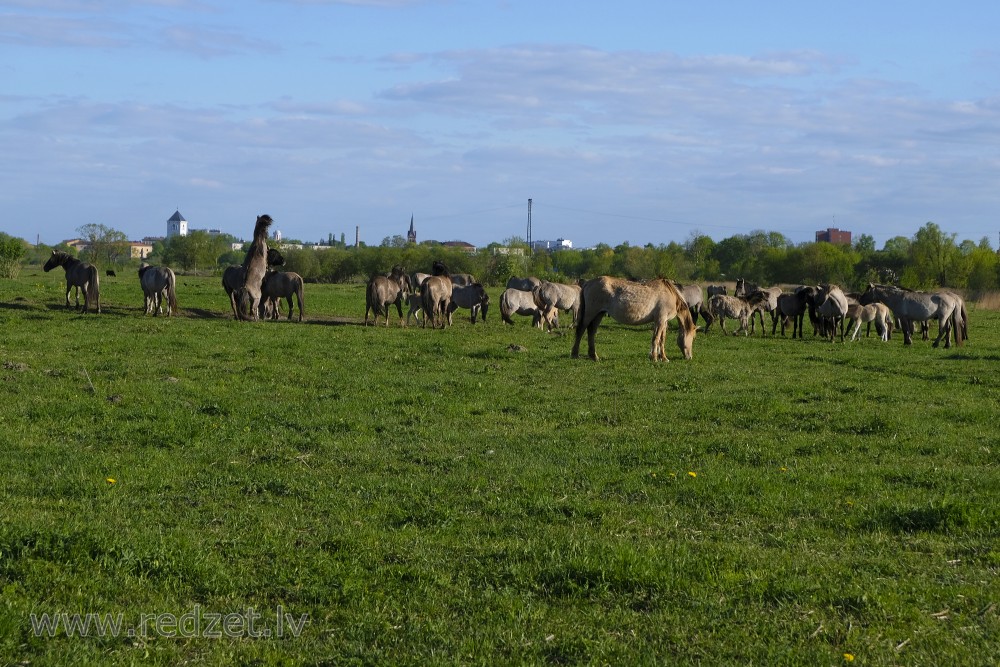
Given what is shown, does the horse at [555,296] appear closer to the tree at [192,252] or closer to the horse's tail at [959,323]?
the horse's tail at [959,323]

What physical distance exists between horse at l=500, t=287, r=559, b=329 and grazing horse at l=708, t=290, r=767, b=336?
5.17m

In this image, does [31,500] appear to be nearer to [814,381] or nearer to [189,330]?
[814,381]

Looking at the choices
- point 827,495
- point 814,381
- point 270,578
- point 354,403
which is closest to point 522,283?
point 814,381

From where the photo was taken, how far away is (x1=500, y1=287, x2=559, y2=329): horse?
3027cm

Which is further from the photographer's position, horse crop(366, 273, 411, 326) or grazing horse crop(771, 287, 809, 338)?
grazing horse crop(771, 287, 809, 338)

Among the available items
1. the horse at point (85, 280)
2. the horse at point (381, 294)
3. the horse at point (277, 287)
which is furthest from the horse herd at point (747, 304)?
the horse at point (85, 280)

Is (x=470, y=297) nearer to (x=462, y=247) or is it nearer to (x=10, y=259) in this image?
(x=10, y=259)

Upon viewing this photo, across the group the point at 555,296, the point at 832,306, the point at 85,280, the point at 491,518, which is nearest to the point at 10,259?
the point at 85,280

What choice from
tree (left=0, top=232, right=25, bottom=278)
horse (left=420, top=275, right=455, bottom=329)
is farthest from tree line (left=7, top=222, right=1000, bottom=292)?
horse (left=420, top=275, right=455, bottom=329)

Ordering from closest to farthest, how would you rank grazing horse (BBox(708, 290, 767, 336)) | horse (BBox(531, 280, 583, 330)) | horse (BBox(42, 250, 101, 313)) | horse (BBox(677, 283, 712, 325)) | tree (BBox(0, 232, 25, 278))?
horse (BBox(42, 250, 101, 313)) → horse (BBox(531, 280, 583, 330)) → grazing horse (BBox(708, 290, 767, 336)) → horse (BBox(677, 283, 712, 325)) → tree (BBox(0, 232, 25, 278))

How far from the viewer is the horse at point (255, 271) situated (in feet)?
93.4

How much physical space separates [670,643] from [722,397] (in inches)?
357

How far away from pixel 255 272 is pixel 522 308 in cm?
778

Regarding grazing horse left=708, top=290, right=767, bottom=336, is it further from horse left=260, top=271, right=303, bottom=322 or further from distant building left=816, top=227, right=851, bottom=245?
distant building left=816, top=227, right=851, bottom=245
